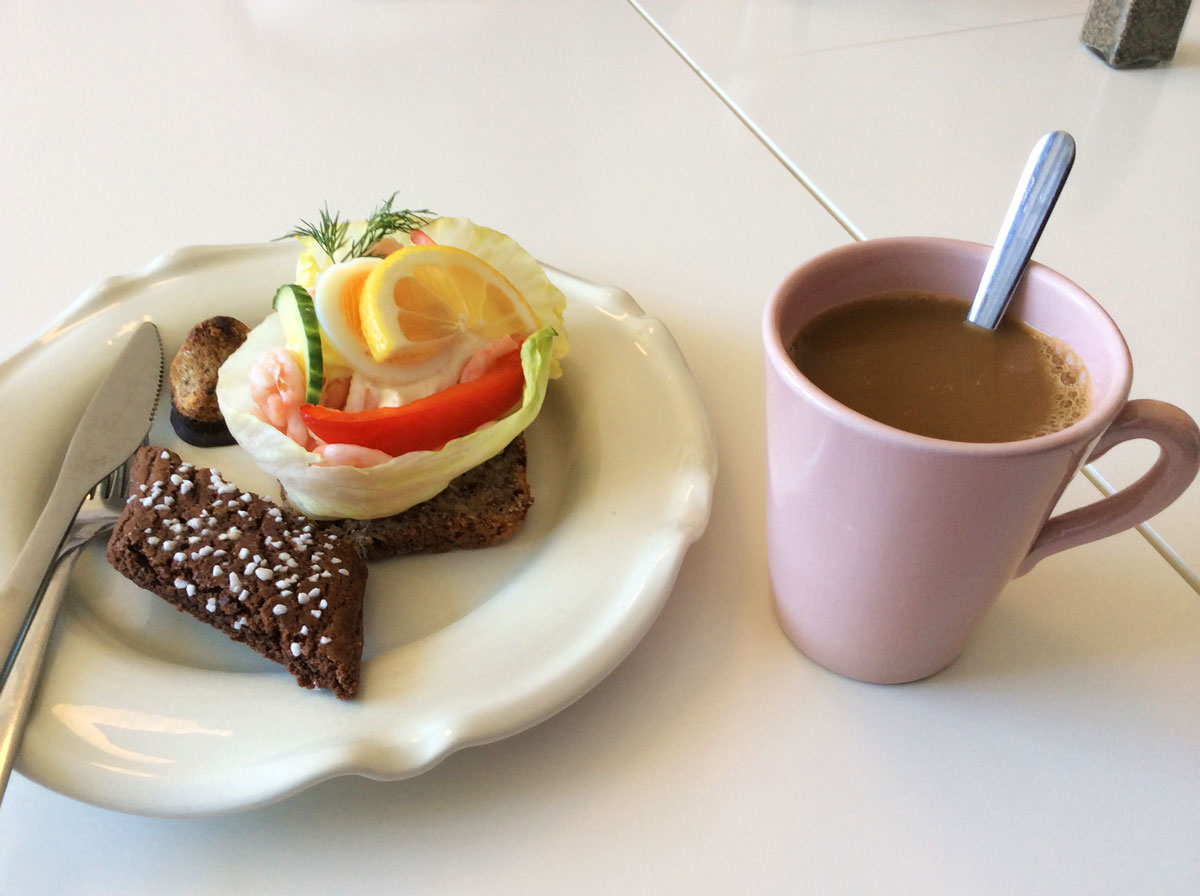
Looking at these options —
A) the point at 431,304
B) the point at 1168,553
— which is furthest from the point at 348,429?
the point at 1168,553

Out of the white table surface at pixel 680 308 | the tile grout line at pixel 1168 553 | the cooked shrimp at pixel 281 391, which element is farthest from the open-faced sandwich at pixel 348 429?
the tile grout line at pixel 1168 553

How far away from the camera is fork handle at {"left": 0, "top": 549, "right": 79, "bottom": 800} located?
583 mm

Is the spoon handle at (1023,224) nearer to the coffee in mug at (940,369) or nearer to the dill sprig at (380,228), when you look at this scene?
the coffee in mug at (940,369)

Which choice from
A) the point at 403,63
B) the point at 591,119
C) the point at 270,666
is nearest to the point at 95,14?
the point at 403,63

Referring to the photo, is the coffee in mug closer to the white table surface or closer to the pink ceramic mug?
the pink ceramic mug

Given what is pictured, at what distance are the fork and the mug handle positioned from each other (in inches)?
25.9

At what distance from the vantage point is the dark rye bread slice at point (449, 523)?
78 centimetres

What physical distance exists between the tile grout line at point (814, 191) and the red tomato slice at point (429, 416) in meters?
0.51

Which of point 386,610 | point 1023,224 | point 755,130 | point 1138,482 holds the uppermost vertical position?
point 1023,224

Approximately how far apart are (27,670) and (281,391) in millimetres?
295

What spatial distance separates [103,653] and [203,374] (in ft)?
1.08

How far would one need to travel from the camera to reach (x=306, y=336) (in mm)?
816

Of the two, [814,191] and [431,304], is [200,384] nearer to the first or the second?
[431,304]

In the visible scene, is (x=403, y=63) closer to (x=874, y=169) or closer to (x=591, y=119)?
(x=591, y=119)
